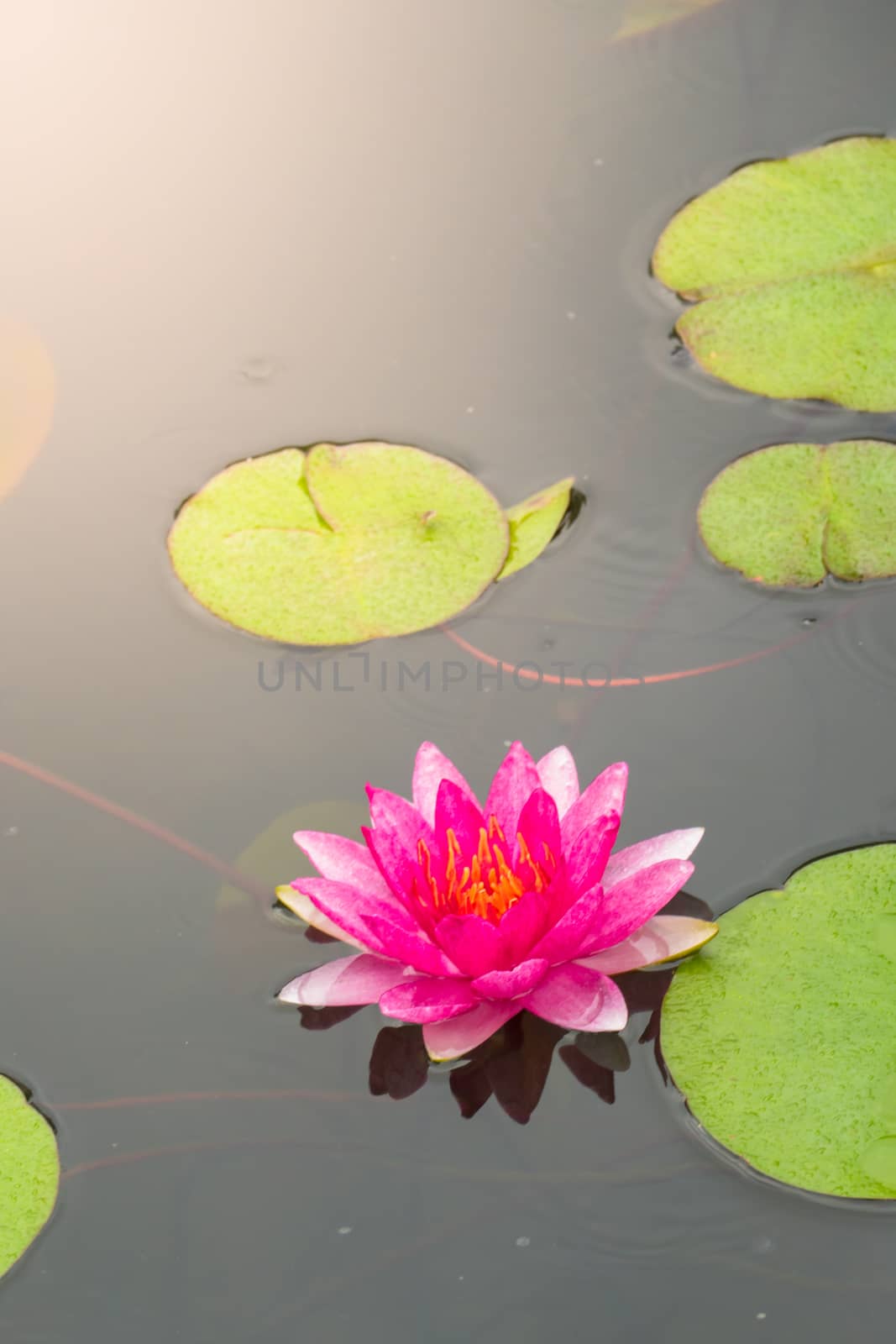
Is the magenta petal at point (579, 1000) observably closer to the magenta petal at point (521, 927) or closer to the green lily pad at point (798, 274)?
the magenta petal at point (521, 927)

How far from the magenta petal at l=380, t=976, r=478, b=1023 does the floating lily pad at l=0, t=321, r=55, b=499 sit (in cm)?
145

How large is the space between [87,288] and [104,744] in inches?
48.3

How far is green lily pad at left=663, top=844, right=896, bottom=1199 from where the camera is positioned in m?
1.53

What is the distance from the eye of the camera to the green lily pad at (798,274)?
2393mm

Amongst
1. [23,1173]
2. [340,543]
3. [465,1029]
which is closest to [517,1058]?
[465,1029]

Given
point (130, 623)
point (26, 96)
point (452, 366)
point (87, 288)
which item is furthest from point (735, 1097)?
point (26, 96)

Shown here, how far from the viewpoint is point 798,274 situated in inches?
98.4

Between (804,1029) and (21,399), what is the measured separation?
6.60 feet

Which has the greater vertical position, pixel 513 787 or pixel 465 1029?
pixel 513 787

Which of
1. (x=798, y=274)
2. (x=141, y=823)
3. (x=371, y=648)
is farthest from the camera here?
(x=798, y=274)

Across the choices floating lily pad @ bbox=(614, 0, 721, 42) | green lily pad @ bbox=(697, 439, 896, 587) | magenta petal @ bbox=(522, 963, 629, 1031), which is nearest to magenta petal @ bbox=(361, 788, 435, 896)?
magenta petal @ bbox=(522, 963, 629, 1031)

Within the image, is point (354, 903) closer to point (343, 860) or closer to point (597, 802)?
point (343, 860)

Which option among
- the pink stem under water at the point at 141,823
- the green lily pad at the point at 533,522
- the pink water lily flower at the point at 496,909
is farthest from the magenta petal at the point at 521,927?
the green lily pad at the point at 533,522

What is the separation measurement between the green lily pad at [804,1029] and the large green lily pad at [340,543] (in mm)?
800
